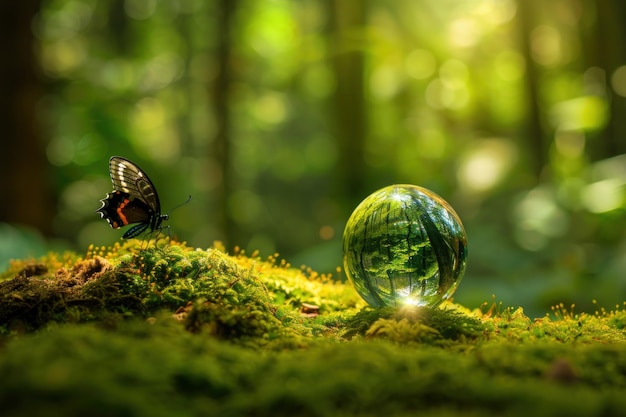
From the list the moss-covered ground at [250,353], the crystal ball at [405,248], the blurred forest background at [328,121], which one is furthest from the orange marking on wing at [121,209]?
the blurred forest background at [328,121]

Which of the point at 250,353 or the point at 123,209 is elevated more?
the point at 123,209

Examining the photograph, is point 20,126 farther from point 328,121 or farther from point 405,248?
point 328,121

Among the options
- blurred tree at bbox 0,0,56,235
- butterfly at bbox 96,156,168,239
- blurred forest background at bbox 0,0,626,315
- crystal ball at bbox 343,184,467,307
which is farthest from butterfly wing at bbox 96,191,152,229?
blurred tree at bbox 0,0,56,235

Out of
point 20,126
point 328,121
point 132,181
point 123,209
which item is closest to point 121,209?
point 123,209

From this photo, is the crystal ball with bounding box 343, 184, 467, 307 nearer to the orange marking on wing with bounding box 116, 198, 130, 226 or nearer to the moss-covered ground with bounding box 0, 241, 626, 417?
the moss-covered ground with bounding box 0, 241, 626, 417

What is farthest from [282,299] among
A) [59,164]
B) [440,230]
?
[59,164]

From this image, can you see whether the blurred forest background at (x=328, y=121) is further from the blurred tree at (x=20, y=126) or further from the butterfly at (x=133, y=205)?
the butterfly at (x=133, y=205)

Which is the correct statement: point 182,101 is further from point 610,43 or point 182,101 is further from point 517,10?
point 610,43
